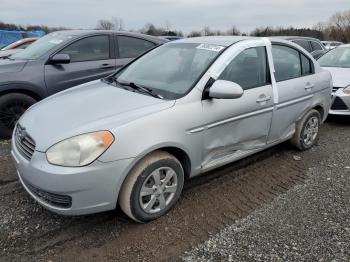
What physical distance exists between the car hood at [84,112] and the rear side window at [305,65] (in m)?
2.39

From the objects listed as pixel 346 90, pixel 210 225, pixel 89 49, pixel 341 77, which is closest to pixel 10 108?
pixel 89 49

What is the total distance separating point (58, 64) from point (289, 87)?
356 centimetres

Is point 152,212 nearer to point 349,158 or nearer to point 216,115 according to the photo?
point 216,115

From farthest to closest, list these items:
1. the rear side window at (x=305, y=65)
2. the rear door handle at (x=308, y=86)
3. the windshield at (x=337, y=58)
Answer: the windshield at (x=337, y=58) < the rear side window at (x=305, y=65) < the rear door handle at (x=308, y=86)

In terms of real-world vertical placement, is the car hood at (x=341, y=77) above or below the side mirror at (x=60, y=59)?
below

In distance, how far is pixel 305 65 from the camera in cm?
473

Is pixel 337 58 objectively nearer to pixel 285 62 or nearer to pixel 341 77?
pixel 341 77

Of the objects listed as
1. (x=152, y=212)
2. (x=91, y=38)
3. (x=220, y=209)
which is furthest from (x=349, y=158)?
(x=91, y=38)

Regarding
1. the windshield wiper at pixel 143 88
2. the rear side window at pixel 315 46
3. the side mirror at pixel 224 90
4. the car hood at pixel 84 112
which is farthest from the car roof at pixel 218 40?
the rear side window at pixel 315 46

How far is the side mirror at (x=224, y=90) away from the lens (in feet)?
10.7

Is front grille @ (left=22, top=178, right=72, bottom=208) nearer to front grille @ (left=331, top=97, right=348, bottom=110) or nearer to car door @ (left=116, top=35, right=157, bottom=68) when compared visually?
car door @ (left=116, top=35, right=157, bottom=68)

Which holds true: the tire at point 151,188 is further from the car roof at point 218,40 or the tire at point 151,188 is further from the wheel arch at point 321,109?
the wheel arch at point 321,109

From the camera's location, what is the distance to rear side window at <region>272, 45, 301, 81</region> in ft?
13.8

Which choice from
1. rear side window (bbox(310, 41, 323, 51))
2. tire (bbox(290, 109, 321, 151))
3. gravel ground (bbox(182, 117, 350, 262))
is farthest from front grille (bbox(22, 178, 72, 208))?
rear side window (bbox(310, 41, 323, 51))
